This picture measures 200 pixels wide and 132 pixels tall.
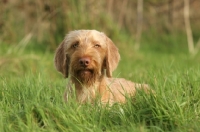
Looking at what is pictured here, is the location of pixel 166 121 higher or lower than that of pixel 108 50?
lower

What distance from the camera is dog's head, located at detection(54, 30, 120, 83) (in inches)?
215

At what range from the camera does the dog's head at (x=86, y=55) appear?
5.47 m

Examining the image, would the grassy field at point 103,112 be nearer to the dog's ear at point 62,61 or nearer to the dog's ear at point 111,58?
the dog's ear at point 62,61

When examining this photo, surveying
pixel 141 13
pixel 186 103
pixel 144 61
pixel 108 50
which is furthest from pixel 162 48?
pixel 186 103

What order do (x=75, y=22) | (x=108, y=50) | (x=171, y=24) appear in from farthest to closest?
(x=171, y=24)
(x=75, y=22)
(x=108, y=50)

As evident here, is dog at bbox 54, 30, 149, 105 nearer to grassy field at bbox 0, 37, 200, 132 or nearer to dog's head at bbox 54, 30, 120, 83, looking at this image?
dog's head at bbox 54, 30, 120, 83

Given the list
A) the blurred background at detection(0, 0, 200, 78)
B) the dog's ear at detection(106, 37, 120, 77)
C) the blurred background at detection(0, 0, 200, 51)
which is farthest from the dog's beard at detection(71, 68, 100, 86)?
the blurred background at detection(0, 0, 200, 51)

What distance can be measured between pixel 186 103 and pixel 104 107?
73 cm

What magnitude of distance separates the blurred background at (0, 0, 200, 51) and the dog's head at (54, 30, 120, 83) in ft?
16.2

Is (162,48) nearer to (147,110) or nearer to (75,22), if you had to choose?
(75,22)

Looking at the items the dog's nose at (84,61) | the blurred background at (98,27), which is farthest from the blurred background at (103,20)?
the dog's nose at (84,61)

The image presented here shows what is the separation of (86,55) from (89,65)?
0.12 metres

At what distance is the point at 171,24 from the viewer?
17141mm

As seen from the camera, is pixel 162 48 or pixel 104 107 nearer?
pixel 104 107
